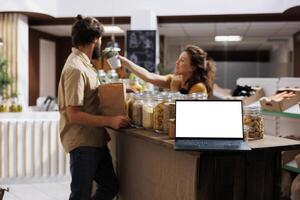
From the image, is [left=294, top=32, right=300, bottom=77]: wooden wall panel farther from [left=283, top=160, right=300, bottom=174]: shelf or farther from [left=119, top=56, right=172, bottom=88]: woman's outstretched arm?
[left=283, top=160, right=300, bottom=174]: shelf

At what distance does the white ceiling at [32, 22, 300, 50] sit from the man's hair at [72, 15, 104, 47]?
5140 mm

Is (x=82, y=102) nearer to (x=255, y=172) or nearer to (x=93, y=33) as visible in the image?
(x=93, y=33)

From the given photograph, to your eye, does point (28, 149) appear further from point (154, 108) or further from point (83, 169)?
point (154, 108)

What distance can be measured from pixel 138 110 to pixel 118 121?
5.3 inches

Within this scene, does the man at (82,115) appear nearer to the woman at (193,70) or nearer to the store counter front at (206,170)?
the store counter front at (206,170)

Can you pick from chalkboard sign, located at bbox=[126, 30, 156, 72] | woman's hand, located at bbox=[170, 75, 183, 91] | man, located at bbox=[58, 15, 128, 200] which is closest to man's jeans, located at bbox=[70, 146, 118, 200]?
man, located at bbox=[58, 15, 128, 200]

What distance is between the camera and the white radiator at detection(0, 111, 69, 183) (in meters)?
4.22

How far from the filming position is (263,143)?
1.76m

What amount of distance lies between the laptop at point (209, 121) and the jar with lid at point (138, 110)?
42 cm

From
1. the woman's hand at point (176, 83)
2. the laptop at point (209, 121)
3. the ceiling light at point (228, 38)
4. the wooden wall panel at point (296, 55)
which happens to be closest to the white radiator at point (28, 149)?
the woman's hand at point (176, 83)

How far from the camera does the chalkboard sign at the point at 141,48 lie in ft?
20.0

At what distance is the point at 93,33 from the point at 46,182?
2.65m

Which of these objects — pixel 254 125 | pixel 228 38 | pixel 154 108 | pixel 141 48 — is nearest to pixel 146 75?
pixel 154 108

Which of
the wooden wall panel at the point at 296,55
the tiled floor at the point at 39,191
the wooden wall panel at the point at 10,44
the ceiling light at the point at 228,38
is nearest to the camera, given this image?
the tiled floor at the point at 39,191
